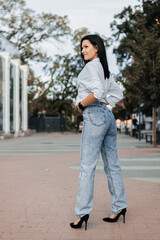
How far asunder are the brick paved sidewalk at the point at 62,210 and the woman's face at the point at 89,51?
5.68 feet

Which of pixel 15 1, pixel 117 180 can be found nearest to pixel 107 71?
pixel 117 180

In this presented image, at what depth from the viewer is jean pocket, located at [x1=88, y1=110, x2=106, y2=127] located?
13.5ft

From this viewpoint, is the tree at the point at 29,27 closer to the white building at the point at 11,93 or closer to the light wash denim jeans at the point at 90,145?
the white building at the point at 11,93

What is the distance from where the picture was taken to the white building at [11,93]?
96.4 ft

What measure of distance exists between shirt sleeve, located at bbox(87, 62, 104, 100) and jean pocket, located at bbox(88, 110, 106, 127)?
19 cm

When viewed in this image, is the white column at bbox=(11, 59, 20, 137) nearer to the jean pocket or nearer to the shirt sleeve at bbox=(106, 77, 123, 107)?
the shirt sleeve at bbox=(106, 77, 123, 107)

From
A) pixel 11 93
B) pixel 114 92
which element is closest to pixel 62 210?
pixel 114 92

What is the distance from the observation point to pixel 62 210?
5117mm

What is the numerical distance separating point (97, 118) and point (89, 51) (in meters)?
0.70

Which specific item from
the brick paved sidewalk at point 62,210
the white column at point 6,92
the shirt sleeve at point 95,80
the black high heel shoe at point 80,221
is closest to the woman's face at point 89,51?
the shirt sleeve at point 95,80

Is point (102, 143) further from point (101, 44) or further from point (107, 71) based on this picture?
point (101, 44)

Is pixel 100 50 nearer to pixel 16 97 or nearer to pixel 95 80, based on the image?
pixel 95 80

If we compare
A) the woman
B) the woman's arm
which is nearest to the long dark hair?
the woman

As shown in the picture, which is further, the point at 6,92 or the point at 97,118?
the point at 6,92
